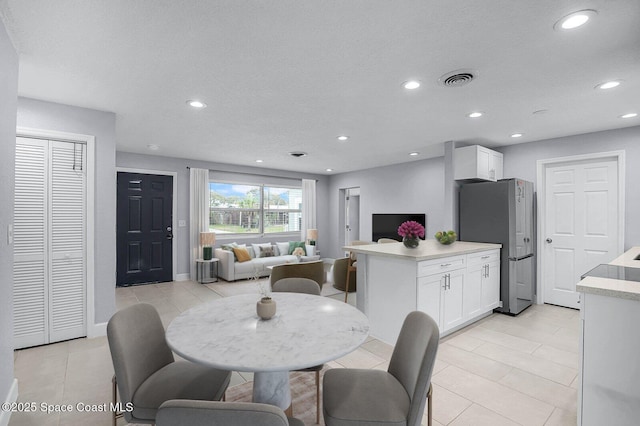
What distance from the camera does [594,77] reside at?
2439 millimetres

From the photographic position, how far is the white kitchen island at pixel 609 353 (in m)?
1.50

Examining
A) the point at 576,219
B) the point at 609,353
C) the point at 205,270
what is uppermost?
the point at 576,219

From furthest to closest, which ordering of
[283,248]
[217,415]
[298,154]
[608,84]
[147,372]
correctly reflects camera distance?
[283,248] < [298,154] < [608,84] < [147,372] < [217,415]

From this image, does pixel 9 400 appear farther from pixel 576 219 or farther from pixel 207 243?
pixel 576 219

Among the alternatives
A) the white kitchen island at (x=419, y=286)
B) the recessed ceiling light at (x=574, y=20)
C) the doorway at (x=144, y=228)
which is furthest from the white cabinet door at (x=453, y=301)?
the doorway at (x=144, y=228)

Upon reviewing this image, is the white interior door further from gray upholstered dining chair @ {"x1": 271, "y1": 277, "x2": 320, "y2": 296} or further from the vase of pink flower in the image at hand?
gray upholstered dining chair @ {"x1": 271, "y1": 277, "x2": 320, "y2": 296}

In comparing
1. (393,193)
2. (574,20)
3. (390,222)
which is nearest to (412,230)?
(574,20)

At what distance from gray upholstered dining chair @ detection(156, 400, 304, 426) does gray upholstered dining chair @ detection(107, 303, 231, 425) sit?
2.11 feet

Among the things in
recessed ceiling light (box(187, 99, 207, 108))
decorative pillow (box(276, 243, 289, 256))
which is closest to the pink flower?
recessed ceiling light (box(187, 99, 207, 108))

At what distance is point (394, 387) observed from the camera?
4.84 ft

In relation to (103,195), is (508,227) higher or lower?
lower

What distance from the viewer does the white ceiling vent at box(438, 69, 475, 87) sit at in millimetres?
2353

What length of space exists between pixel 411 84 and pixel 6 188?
9.91 feet

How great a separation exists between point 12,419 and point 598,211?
6.28 metres
